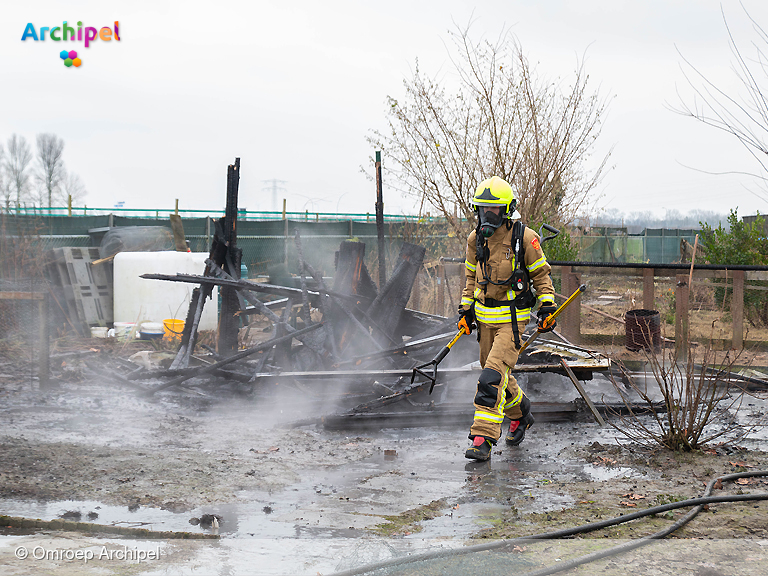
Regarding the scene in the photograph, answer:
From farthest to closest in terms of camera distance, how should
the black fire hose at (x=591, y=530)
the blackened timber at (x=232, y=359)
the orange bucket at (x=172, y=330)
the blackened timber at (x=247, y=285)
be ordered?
the orange bucket at (x=172, y=330) → the blackened timber at (x=247, y=285) → the blackened timber at (x=232, y=359) → the black fire hose at (x=591, y=530)

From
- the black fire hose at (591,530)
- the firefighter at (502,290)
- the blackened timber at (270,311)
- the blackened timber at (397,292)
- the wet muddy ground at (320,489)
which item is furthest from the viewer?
the blackened timber at (397,292)

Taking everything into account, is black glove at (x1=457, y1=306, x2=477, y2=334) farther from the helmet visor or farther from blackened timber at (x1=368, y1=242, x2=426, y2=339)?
blackened timber at (x1=368, y1=242, x2=426, y2=339)

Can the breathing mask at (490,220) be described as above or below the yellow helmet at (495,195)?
below

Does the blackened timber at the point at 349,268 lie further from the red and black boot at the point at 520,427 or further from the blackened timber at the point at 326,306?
the red and black boot at the point at 520,427

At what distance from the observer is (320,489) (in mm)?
4324

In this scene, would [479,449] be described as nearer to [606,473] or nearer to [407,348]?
[606,473]

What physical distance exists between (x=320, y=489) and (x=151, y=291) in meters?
8.22

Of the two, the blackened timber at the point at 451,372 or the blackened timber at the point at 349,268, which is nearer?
the blackened timber at the point at 451,372

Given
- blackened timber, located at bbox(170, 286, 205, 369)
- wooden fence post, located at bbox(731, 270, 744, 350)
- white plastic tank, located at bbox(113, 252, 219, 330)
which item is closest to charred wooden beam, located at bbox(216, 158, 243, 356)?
blackened timber, located at bbox(170, 286, 205, 369)

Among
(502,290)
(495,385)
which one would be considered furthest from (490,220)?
(495,385)

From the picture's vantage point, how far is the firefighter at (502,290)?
205 inches

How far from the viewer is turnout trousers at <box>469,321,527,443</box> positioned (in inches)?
200

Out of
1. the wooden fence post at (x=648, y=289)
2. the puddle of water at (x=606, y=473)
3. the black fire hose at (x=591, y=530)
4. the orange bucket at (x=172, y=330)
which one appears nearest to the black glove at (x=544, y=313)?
the puddle of water at (x=606, y=473)

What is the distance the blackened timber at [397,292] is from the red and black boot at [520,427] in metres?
2.89
